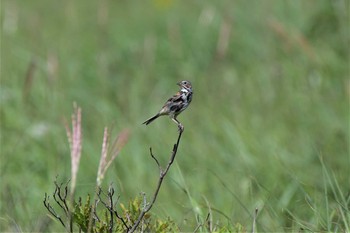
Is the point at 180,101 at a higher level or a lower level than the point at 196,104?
lower

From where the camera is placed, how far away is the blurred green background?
15.9 feet

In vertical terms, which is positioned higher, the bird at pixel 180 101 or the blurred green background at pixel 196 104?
the blurred green background at pixel 196 104

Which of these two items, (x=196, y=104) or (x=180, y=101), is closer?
(x=180, y=101)

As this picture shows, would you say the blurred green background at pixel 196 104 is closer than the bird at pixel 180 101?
No

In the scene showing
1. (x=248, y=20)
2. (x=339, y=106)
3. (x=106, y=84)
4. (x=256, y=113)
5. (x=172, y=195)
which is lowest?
(x=172, y=195)

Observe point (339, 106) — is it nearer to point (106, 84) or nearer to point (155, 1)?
point (106, 84)

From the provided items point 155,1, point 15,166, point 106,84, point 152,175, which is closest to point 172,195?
point 152,175

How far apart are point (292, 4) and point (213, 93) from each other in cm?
231

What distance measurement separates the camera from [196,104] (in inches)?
252

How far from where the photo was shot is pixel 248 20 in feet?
26.4

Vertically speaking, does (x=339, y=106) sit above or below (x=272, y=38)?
below

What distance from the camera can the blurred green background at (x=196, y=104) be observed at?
4852 mm

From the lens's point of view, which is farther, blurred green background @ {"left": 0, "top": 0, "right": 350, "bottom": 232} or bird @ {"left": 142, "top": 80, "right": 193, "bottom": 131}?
blurred green background @ {"left": 0, "top": 0, "right": 350, "bottom": 232}

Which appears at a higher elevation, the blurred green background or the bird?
the blurred green background
